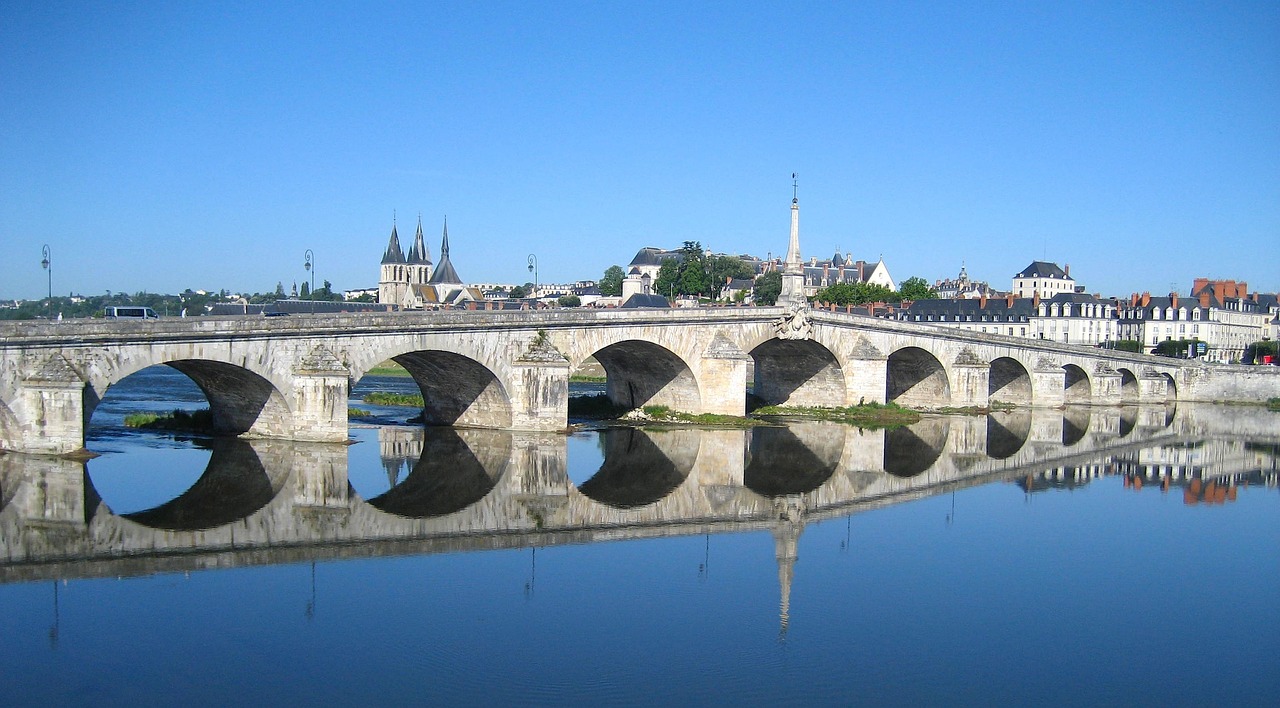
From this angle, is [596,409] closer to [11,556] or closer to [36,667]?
[11,556]

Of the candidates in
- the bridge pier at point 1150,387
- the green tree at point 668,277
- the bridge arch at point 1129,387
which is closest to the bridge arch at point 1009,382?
the bridge arch at point 1129,387

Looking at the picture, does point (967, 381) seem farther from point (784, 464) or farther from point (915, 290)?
point (915, 290)

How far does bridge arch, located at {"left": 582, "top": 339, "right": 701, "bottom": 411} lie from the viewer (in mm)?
38656

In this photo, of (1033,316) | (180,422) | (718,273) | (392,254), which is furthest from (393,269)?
(180,422)

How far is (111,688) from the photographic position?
40.8 feet

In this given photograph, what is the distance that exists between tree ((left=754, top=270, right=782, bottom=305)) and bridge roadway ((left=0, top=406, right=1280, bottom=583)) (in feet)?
183

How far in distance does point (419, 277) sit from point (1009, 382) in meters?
58.4

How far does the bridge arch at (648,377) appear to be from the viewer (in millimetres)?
38656

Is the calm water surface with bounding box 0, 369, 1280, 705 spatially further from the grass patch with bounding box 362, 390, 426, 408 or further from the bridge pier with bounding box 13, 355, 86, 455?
the grass patch with bounding box 362, 390, 426, 408

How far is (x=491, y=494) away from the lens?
2388 centimetres

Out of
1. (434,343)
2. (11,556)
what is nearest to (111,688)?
(11,556)

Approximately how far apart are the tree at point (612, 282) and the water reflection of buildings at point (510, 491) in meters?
80.8

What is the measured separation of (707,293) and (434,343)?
230 feet

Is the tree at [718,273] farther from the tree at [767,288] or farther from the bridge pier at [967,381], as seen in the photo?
the bridge pier at [967,381]
